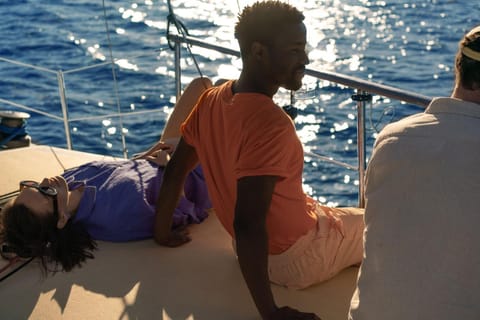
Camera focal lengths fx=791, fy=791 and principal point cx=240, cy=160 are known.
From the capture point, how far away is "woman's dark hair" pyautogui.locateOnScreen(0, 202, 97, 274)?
2.54 metres

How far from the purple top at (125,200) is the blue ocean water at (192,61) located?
348 cm

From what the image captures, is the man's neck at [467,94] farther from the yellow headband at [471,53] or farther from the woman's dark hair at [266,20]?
the woman's dark hair at [266,20]

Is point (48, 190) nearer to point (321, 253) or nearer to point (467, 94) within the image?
point (321, 253)

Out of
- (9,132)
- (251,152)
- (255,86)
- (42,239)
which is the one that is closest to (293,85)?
(255,86)

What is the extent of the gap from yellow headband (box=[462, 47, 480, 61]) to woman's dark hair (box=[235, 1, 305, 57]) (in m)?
0.61

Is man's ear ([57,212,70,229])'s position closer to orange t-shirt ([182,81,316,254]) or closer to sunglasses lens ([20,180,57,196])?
sunglasses lens ([20,180,57,196])

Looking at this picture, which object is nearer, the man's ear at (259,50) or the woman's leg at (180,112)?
the man's ear at (259,50)

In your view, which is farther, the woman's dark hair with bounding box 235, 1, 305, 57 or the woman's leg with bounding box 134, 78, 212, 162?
the woman's leg with bounding box 134, 78, 212, 162

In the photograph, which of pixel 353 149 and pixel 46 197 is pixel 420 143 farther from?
pixel 353 149

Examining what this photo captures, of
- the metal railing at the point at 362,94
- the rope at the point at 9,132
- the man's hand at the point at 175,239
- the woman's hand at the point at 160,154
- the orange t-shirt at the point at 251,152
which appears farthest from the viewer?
the rope at the point at 9,132

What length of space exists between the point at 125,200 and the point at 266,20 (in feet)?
3.24

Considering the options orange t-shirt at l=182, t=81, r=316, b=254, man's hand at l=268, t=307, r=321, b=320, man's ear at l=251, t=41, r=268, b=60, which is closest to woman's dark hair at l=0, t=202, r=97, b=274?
orange t-shirt at l=182, t=81, r=316, b=254

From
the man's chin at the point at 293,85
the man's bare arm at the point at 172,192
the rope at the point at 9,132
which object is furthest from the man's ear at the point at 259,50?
the rope at the point at 9,132

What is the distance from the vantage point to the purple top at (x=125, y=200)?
2.75 meters
